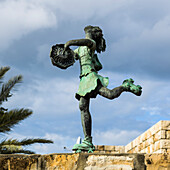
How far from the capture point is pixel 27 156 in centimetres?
454

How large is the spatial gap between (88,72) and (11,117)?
5792mm

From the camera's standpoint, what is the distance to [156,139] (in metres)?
8.27

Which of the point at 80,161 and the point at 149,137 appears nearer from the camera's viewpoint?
the point at 80,161

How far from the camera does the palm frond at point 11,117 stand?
1062 cm

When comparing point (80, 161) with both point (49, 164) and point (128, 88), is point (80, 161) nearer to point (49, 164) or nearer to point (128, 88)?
point (49, 164)

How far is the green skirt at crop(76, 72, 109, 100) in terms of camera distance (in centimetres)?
531

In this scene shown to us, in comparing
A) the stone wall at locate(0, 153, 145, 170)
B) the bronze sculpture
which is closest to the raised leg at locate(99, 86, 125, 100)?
the bronze sculpture

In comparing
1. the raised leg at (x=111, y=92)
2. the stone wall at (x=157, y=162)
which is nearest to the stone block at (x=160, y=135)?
the raised leg at (x=111, y=92)

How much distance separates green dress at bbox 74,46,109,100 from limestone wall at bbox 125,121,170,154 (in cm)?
293

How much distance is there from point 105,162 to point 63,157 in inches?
20.3

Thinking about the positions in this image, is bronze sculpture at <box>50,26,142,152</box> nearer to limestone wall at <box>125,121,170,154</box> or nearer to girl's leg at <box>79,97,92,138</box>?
girl's leg at <box>79,97,92,138</box>

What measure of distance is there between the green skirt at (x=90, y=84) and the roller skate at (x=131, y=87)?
274 mm

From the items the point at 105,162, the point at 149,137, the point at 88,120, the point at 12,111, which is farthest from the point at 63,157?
the point at 12,111

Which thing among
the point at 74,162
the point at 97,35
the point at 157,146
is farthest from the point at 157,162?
the point at 157,146
